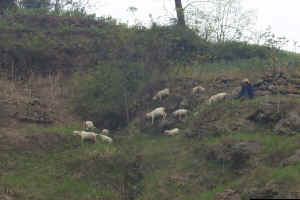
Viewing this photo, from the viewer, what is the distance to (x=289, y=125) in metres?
14.2

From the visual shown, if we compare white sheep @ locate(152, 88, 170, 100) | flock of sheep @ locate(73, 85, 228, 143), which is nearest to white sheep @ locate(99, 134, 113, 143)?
flock of sheep @ locate(73, 85, 228, 143)

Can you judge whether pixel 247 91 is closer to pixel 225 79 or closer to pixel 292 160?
pixel 225 79

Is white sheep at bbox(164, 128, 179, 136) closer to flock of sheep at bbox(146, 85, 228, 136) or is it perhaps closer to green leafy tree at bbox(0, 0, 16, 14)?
flock of sheep at bbox(146, 85, 228, 136)

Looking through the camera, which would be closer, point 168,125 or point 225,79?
point 168,125

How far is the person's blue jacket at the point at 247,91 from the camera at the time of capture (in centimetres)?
1795

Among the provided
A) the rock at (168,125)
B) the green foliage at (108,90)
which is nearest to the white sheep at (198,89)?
the rock at (168,125)

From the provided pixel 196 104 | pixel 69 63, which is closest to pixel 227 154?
pixel 196 104

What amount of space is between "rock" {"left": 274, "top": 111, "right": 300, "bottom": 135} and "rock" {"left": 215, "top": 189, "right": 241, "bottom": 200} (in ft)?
11.6

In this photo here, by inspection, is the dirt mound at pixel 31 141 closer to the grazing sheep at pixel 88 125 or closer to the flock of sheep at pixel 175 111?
the grazing sheep at pixel 88 125

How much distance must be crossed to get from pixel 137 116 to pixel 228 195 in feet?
35.5

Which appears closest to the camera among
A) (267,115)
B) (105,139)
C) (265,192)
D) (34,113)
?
(265,192)

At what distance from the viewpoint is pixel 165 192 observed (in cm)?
1316

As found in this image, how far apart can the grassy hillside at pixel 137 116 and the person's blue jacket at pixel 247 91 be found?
38 centimetres

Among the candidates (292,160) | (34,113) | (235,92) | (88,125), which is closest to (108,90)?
(88,125)
